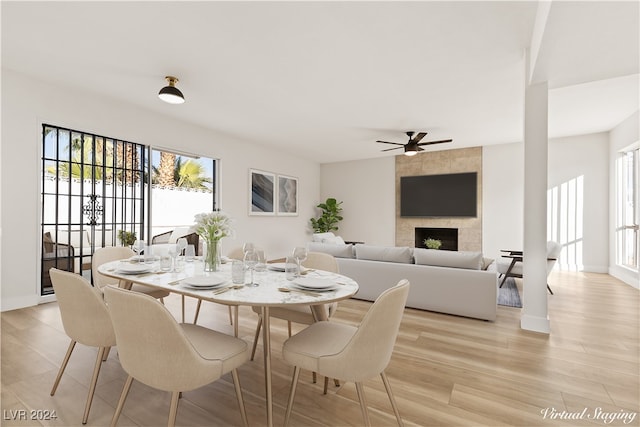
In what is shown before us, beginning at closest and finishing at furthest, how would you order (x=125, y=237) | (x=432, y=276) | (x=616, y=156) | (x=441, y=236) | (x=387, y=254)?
1. (x=432, y=276)
2. (x=387, y=254)
3. (x=125, y=237)
4. (x=616, y=156)
5. (x=441, y=236)

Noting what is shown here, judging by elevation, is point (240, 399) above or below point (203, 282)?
below

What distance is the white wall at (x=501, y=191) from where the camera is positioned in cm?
570

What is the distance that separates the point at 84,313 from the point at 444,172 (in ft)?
23.3

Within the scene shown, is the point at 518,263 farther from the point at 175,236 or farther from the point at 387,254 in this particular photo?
the point at 175,236

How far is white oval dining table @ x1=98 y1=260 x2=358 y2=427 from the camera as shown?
1.39 m

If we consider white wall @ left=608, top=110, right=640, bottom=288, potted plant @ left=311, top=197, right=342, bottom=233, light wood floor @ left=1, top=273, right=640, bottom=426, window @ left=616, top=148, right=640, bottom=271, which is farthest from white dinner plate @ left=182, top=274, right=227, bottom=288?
potted plant @ left=311, top=197, right=342, bottom=233

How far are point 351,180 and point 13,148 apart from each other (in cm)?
659

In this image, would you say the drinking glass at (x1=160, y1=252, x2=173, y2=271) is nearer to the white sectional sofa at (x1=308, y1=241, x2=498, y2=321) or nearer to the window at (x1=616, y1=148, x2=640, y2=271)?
the white sectional sofa at (x1=308, y1=241, x2=498, y2=321)

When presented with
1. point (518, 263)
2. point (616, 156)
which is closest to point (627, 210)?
point (616, 156)

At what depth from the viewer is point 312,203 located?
8438 millimetres

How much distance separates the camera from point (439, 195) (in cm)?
711

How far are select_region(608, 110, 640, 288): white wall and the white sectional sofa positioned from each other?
10.2ft

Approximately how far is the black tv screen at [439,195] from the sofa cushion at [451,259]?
157 inches

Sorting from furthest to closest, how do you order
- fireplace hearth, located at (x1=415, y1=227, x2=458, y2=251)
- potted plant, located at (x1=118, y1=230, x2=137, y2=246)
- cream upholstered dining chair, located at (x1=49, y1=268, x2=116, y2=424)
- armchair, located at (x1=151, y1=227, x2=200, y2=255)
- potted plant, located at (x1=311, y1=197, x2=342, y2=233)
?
potted plant, located at (x1=311, y1=197, x2=342, y2=233), fireplace hearth, located at (x1=415, y1=227, x2=458, y2=251), armchair, located at (x1=151, y1=227, x2=200, y2=255), potted plant, located at (x1=118, y1=230, x2=137, y2=246), cream upholstered dining chair, located at (x1=49, y1=268, x2=116, y2=424)
